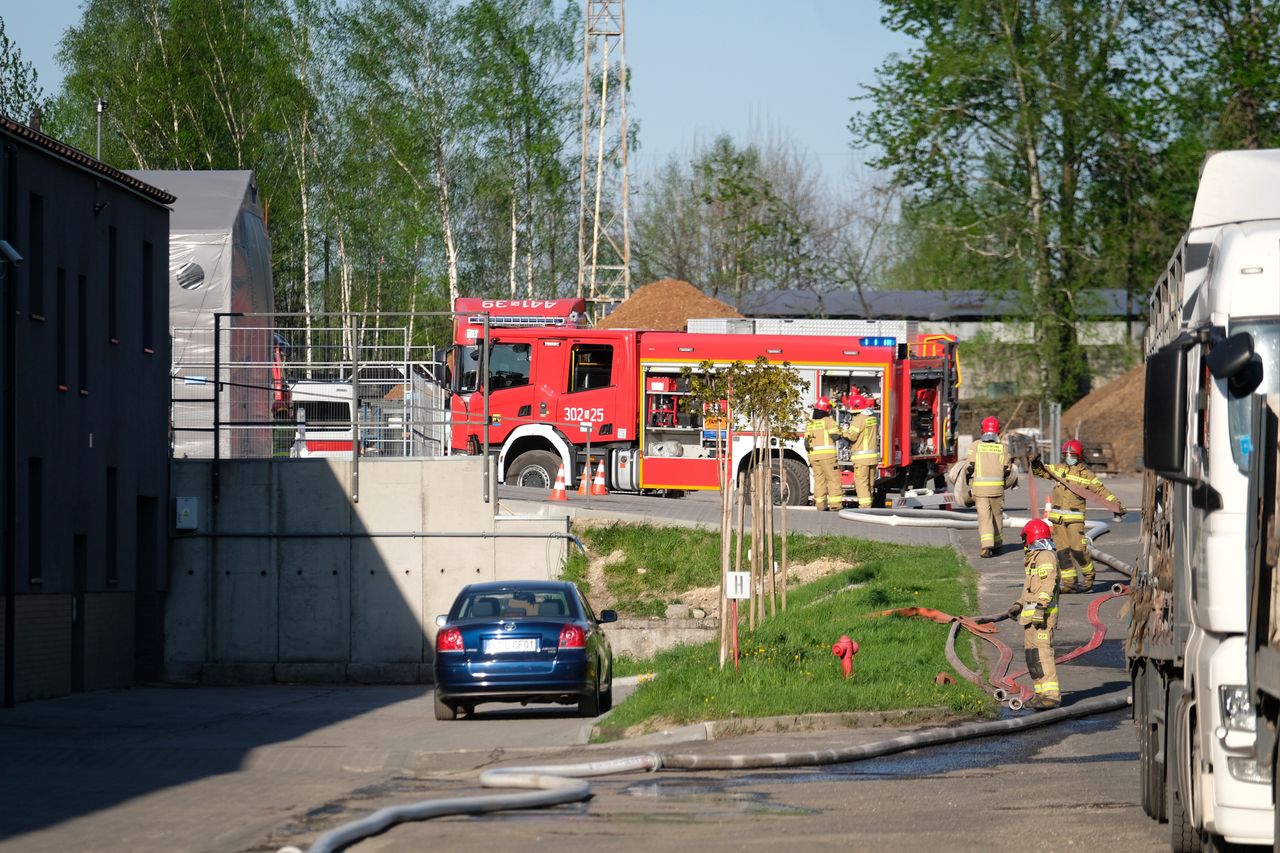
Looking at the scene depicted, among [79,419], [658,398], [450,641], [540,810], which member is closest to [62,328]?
[79,419]

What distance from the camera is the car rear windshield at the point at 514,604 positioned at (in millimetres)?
18703

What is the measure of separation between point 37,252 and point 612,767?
45.3ft

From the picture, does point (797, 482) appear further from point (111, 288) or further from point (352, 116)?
point (352, 116)

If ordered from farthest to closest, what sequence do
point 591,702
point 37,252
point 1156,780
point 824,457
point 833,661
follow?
point 824,457 → point 37,252 → point 591,702 → point 833,661 → point 1156,780

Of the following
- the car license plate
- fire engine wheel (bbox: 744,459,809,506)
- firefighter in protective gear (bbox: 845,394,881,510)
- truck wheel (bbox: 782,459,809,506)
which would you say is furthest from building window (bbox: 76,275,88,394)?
truck wheel (bbox: 782,459,809,506)

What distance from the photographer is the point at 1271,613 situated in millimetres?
7070

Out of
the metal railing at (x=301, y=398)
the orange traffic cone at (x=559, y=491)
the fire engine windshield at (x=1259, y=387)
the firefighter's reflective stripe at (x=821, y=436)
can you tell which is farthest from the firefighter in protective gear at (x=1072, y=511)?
the fire engine windshield at (x=1259, y=387)

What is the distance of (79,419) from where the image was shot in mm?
24828

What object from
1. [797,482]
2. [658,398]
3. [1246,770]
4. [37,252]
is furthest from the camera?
[658,398]

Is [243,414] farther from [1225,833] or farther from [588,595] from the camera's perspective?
[1225,833]

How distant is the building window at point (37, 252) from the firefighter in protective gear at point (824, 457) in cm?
1347

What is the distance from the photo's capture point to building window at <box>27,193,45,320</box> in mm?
23328

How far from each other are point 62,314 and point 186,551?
5770 millimetres

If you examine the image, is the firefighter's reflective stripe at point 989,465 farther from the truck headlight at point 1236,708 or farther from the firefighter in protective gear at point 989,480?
the truck headlight at point 1236,708
